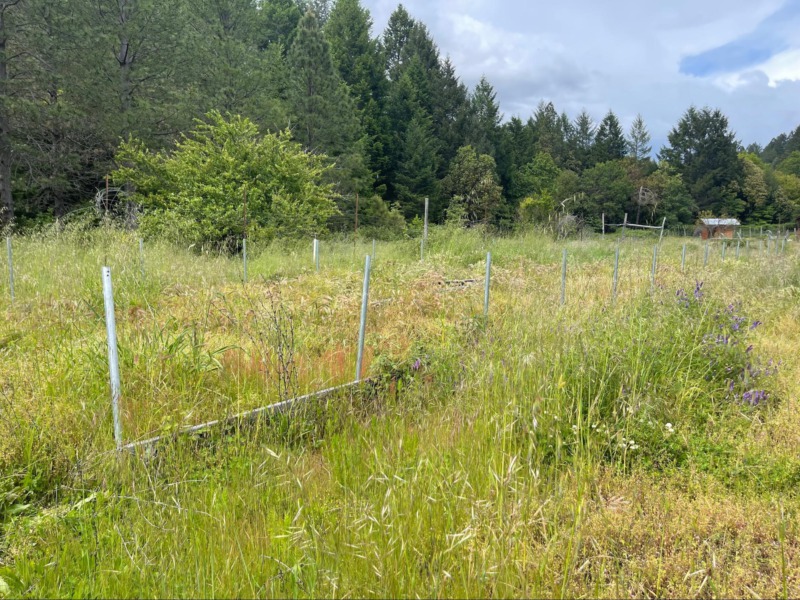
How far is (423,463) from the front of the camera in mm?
2279

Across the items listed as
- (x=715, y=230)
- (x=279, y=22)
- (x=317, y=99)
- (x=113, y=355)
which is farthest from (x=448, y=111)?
(x=113, y=355)

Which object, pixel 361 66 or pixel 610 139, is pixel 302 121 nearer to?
pixel 361 66

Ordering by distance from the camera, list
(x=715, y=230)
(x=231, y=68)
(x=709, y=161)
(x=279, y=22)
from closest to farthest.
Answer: (x=231, y=68) → (x=279, y=22) → (x=715, y=230) → (x=709, y=161)

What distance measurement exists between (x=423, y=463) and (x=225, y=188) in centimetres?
1380

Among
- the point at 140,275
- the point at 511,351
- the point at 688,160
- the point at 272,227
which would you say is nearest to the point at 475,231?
the point at 272,227

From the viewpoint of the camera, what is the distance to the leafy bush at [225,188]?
13.8m

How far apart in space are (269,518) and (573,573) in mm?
1216

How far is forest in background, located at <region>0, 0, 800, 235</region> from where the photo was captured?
15.9 metres

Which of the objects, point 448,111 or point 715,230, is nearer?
point 715,230

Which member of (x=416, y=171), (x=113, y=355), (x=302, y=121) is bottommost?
(x=113, y=355)

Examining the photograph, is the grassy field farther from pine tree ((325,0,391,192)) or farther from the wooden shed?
the wooden shed

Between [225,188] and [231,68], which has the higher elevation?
[231,68]

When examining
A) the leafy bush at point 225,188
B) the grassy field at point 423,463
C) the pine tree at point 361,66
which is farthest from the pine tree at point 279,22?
the grassy field at point 423,463

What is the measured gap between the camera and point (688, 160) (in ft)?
173
